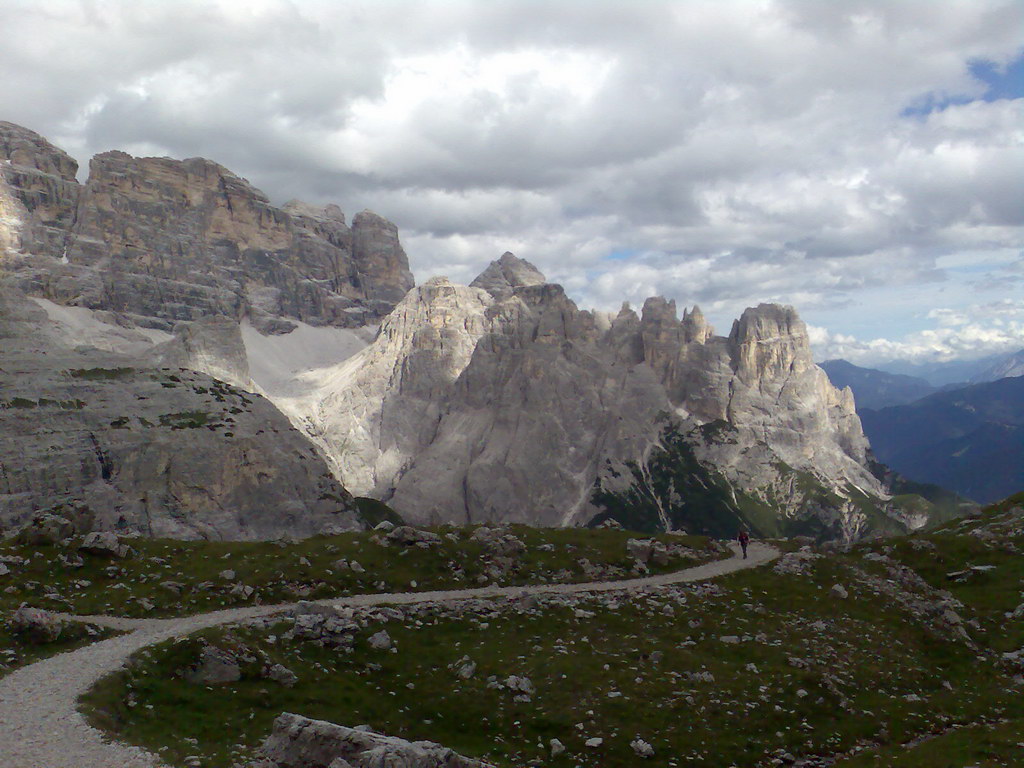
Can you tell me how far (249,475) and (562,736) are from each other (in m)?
154

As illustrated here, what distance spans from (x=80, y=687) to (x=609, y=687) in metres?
21.7

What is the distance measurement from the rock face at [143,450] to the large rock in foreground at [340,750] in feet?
399

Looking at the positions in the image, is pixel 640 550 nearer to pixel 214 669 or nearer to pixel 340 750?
pixel 214 669

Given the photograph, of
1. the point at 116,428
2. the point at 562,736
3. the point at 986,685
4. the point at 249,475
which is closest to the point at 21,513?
the point at 116,428

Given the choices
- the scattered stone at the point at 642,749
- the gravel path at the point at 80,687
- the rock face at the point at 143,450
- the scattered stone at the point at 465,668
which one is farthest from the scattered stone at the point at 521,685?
the rock face at the point at 143,450

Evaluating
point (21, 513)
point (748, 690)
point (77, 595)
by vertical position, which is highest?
point (77, 595)

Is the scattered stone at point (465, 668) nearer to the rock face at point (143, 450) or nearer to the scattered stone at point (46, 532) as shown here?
the scattered stone at point (46, 532)

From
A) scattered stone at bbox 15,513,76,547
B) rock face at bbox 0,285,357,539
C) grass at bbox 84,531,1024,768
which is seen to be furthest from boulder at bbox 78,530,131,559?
rock face at bbox 0,285,357,539

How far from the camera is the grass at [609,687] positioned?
26.0 metres

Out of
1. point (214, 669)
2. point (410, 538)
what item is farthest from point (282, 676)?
point (410, 538)

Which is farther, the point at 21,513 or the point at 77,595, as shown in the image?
the point at 21,513

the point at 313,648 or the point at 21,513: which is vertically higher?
the point at 313,648

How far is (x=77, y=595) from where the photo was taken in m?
38.8

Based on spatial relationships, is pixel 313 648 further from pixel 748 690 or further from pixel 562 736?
pixel 748 690
